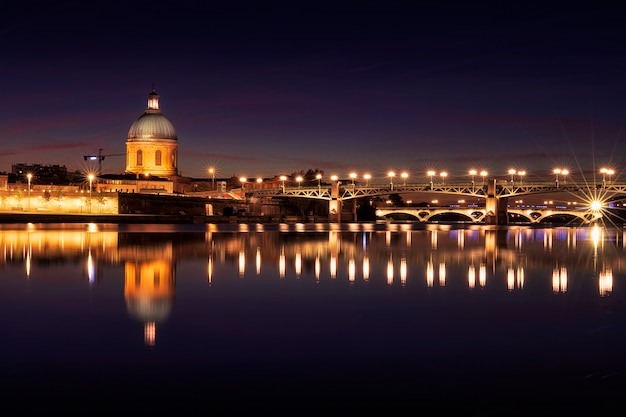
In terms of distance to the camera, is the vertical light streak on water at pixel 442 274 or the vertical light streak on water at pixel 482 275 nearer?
the vertical light streak on water at pixel 442 274

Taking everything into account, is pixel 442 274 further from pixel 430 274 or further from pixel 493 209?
pixel 493 209

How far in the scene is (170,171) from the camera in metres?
164

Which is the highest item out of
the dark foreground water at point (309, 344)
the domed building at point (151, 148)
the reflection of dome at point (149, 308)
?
the domed building at point (151, 148)

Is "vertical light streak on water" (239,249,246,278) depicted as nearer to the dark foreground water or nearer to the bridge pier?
the dark foreground water

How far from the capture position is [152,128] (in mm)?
163000

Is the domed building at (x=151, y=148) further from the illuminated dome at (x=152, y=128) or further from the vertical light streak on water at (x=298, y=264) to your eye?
the vertical light streak on water at (x=298, y=264)

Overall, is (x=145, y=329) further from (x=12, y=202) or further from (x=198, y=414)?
(x=12, y=202)

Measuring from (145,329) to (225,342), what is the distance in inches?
58.6

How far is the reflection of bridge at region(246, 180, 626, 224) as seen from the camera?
422 feet

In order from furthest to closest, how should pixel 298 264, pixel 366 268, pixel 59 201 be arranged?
1. pixel 59 201
2. pixel 298 264
3. pixel 366 268

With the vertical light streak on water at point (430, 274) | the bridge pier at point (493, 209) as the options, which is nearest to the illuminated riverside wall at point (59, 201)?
the bridge pier at point (493, 209)

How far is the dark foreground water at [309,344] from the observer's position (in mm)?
8047

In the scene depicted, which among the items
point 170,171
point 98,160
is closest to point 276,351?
point 170,171

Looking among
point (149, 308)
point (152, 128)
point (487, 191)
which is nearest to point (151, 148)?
point (152, 128)
